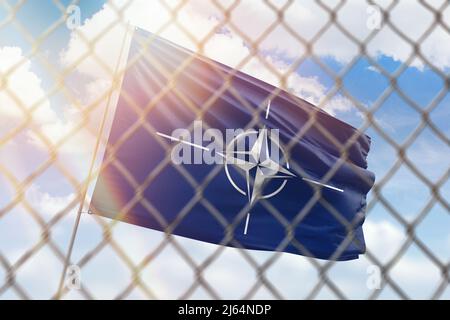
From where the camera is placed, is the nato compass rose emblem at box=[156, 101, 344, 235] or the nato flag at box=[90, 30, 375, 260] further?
the nato compass rose emblem at box=[156, 101, 344, 235]

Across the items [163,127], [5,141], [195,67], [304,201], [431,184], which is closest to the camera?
[5,141]

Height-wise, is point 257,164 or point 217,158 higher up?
point 257,164

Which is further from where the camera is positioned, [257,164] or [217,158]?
[257,164]

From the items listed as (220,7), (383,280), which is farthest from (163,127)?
(383,280)

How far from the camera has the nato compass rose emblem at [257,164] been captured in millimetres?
3277

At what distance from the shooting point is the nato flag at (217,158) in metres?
3.16

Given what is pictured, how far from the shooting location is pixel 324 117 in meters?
3.96

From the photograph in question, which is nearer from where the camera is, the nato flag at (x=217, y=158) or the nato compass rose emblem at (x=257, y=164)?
the nato flag at (x=217, y=158)

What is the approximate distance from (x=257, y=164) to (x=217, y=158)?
423 mm

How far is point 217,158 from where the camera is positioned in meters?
3.04

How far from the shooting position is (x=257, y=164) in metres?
3.36

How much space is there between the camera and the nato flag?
3.16 meters
